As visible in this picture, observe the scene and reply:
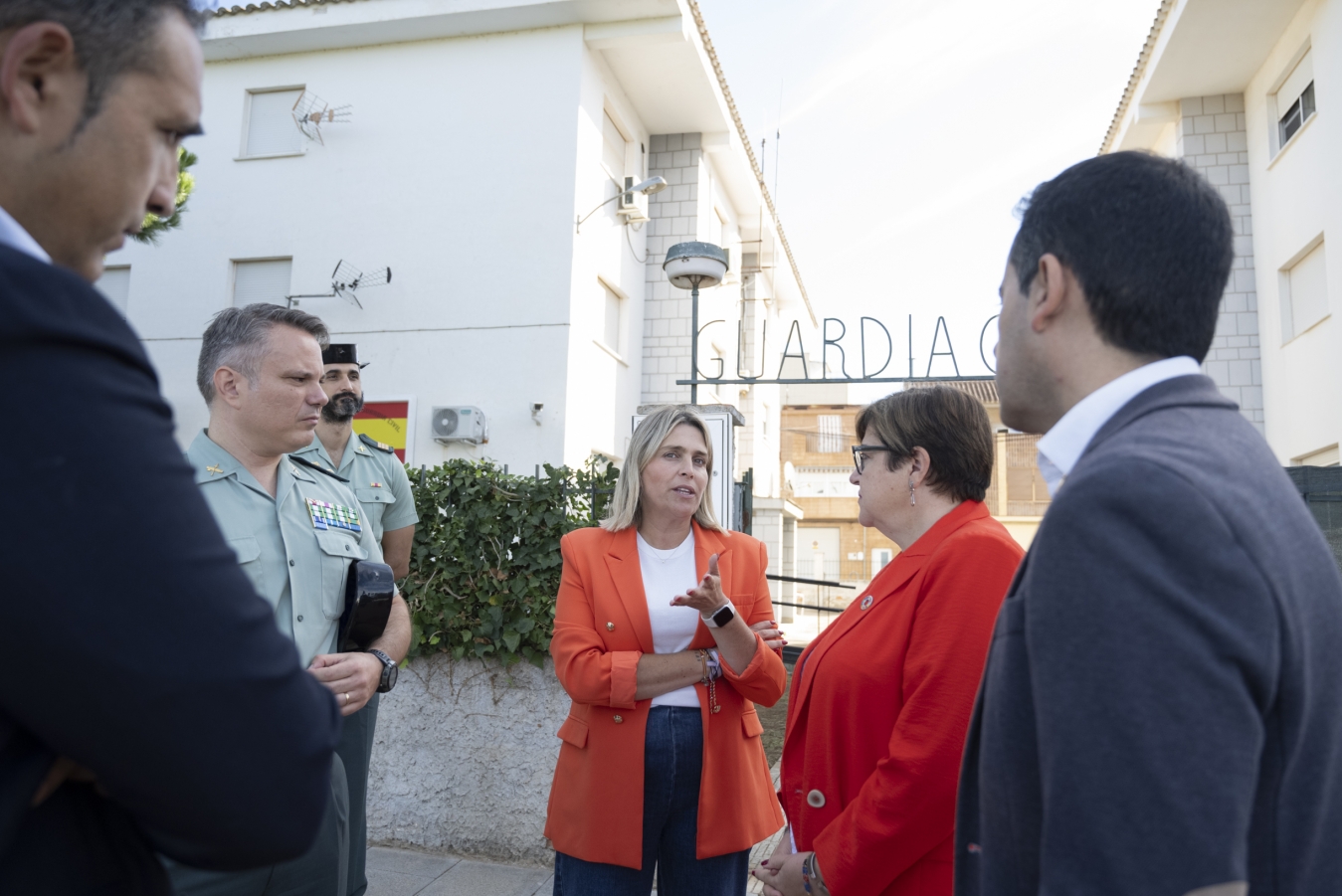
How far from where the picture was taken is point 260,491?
2578 mm

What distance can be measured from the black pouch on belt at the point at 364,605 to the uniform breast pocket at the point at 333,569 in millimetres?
25

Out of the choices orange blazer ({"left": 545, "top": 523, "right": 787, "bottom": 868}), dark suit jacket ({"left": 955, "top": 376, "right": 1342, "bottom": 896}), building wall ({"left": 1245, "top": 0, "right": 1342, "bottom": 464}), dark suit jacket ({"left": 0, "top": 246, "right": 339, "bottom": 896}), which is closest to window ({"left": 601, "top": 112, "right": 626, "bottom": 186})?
building wall ({"left": 1245, "top": 0, "right": 1342, "bottom": 464})

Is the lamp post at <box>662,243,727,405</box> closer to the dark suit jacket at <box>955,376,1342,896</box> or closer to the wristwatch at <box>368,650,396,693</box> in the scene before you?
the wristwatch at <box>368,650,396,693</box>

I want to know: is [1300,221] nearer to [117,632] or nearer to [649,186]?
[649,186]

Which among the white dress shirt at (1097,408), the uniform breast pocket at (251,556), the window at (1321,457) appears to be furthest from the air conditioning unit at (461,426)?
the white dress shirt at (1097,408)

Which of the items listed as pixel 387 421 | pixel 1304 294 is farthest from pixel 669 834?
pixel 1304 294

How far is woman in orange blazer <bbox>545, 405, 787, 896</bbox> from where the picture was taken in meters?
2.91

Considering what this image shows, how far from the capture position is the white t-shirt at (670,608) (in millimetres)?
3039

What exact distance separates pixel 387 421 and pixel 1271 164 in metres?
13.9

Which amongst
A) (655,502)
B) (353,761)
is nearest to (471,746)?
(353,761)

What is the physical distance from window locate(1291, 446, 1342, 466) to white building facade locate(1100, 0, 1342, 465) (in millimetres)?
24

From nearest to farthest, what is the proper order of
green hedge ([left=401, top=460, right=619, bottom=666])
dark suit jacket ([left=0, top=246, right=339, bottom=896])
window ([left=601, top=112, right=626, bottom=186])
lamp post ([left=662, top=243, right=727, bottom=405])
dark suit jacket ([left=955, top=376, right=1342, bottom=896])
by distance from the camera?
dark suit jacket ([left=0, top=246, right=339, bottom=896])
dark suit jacket ([left=955, top=376, right=1342, bottom=896])
green hedge ([left=401, top=460, right=619, bottom=666])
lamp post ([left=662, top=243, right=727, bottom=405])
window ([left=601, top=112, right=626, bottom=186])

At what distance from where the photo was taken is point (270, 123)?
14.6m

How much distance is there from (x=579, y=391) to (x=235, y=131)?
7.30 meters
